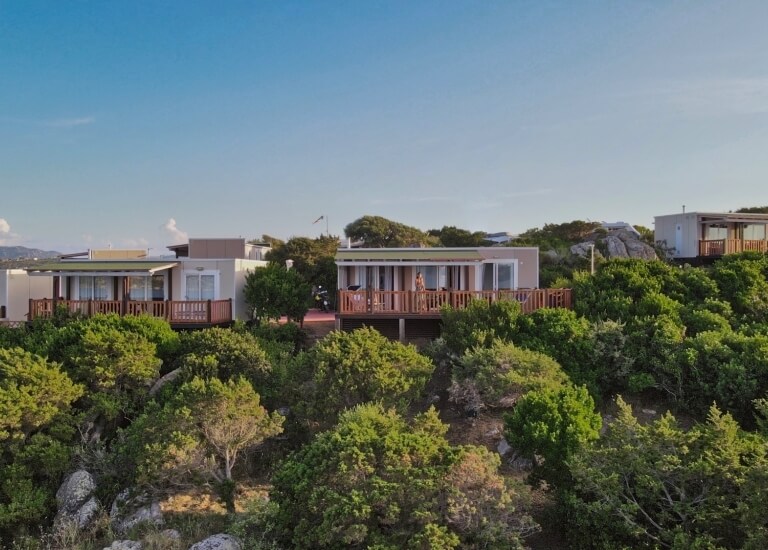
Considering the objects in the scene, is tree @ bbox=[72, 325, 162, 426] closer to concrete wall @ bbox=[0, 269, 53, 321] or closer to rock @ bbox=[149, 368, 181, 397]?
rock @ bbox=[149, 368, 181, 397]

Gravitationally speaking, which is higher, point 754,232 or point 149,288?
point 754,232

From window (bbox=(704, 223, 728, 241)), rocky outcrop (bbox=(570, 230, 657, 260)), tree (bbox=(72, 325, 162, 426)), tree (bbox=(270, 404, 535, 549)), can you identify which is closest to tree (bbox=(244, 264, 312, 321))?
tree (bbox=(72, 325, 162, 426))

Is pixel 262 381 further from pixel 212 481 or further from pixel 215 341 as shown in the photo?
pixel 212 481

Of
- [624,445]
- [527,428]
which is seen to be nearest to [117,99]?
[527,428]

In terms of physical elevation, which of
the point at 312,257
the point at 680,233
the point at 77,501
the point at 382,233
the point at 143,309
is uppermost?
the point at 382,233

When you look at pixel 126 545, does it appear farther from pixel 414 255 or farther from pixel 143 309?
pixel 414 255

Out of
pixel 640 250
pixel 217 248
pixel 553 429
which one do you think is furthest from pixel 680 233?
pixel 217 248
